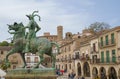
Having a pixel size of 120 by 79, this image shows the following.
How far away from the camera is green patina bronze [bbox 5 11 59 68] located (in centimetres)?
1519

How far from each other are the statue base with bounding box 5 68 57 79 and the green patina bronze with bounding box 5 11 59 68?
0.65 metres

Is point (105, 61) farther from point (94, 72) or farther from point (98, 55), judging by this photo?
point (94, 72)

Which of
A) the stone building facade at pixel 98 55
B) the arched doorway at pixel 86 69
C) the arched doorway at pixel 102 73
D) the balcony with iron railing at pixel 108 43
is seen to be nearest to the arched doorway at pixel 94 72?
the stone building facade at pixel 98 55

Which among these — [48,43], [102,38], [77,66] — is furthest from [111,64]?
[48,43]

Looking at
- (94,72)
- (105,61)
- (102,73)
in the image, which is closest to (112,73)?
(102,73)

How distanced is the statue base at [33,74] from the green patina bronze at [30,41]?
0.65m

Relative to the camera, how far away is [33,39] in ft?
50.7

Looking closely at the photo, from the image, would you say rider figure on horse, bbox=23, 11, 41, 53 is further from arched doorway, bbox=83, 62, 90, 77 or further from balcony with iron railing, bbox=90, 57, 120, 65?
arched doorway, bbox=83, 62, 90, 77

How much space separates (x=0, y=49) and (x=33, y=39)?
196ft

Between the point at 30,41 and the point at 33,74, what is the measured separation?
1.90 m

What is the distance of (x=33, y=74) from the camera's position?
1460 centimetres

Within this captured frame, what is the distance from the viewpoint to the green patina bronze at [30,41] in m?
15.2

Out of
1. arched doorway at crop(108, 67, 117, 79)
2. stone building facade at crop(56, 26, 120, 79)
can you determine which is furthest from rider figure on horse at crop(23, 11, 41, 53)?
arched doorway at crop(108, 67, 117, 79)

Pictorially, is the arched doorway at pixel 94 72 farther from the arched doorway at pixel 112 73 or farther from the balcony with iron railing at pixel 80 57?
the arched doorway at pixel 112 73
